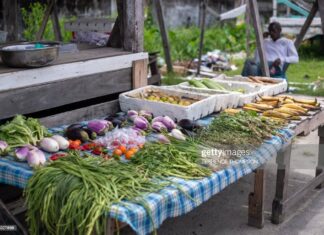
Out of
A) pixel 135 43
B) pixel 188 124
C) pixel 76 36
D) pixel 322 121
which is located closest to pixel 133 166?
pixel 188 124

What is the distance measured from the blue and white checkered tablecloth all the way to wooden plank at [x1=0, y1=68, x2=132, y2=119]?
72cm

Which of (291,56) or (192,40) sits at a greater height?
(291,56)

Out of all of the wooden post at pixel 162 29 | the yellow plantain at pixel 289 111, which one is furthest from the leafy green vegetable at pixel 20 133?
the wooden post at pixel 162 29

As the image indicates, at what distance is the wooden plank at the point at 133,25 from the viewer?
16.3 feet

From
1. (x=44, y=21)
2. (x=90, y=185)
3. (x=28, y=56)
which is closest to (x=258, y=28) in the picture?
(x=44, y=21)

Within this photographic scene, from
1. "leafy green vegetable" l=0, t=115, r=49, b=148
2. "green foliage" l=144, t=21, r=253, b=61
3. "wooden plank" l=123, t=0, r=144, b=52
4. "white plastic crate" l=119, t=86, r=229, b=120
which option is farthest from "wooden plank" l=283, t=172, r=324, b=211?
"green foliage" l=144, t=21, r=253, b=61

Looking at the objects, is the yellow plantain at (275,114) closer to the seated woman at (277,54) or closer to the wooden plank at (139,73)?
the wooden plank at (139,73)

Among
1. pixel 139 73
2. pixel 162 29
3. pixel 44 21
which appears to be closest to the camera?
pixel 139 73

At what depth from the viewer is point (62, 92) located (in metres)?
4.38

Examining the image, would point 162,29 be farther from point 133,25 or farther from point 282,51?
point 133,25

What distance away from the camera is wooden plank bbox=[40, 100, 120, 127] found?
4.29 metres

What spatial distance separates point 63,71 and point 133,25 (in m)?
1.07

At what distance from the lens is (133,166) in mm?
3189

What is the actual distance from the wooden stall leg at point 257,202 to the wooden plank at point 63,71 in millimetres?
1828
